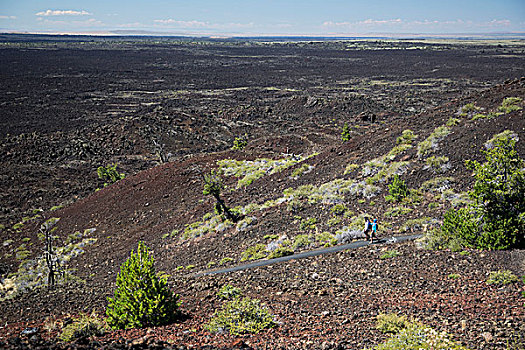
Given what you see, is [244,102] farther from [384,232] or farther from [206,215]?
[384,232]

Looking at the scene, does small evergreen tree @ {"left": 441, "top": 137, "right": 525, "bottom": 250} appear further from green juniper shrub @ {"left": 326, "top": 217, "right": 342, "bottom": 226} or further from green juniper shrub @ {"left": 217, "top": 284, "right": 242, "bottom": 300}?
green juniper shrub @ {"left": 217, "top": 284, "right": 242, "bottom": 300}

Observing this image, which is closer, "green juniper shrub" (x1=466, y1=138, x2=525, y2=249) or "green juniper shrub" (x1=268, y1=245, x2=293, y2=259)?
"green juniper shrub" (x1=466, y1=138, x2=525, y2=249)

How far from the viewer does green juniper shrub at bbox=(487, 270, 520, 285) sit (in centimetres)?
880

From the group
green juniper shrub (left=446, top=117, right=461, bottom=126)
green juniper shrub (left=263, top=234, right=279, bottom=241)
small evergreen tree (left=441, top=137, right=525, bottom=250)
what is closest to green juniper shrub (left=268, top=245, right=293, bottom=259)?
green juniper shrub (left=263, top=234, right=279, bottom=241)

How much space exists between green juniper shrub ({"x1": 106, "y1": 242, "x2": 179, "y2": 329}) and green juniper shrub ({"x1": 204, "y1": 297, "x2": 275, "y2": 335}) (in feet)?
3.80

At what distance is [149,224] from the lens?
923 inches

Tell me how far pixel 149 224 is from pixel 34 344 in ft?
55.3

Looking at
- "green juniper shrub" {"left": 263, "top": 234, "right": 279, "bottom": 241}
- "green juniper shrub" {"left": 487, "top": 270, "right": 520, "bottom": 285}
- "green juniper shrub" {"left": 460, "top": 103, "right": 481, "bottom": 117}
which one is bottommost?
"green juniper shrub" {"left": 263, "top": 234, "right": 279, "bottom": 241}

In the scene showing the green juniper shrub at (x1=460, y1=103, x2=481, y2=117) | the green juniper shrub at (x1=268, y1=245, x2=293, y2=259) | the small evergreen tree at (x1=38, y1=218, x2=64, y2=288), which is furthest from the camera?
the green juniper shrub at (x1=460, y1=103, x2=481, y2=117)

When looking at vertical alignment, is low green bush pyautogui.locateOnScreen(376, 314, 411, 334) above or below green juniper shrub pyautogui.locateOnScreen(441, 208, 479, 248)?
below

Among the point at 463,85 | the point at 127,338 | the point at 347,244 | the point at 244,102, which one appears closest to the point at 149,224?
the point at 347,244

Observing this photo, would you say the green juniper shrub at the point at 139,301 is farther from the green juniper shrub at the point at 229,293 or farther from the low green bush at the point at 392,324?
the low green bush at the point at 392,324

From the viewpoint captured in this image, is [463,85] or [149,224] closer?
[149,224]

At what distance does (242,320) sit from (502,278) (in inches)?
241
